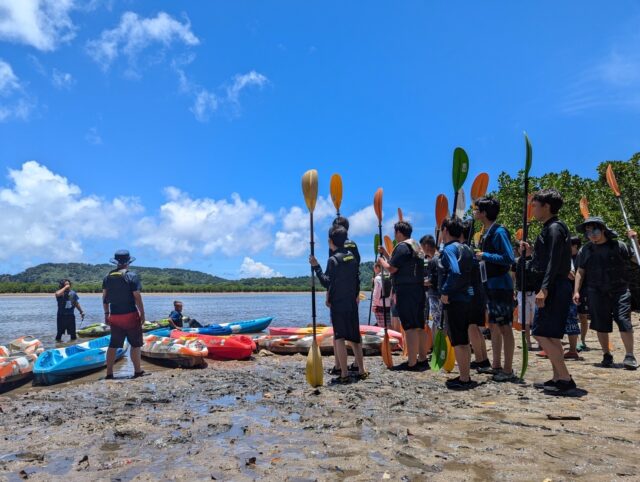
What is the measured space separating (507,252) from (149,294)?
318 feet

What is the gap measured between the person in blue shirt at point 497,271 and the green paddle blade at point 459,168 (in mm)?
1106

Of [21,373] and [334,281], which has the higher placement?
[334,281]

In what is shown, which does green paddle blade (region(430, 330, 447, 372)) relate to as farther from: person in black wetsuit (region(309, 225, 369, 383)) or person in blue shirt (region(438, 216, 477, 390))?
person in black wetsuit (region(309, 225, 369, 383))

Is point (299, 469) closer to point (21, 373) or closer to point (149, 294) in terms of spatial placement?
point (21, 373)

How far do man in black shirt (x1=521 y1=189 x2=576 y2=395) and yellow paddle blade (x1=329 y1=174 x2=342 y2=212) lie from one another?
136 inches

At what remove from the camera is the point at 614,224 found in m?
18.0

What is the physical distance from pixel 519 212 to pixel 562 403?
63.6 ft

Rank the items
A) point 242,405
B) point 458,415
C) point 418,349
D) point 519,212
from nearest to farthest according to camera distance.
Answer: point 458,415 < point 242,405 < point 418,349 < point 519,212

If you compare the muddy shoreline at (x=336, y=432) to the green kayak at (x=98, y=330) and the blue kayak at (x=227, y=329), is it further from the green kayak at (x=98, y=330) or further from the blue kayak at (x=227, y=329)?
the green kayak at (x=98, y=330)

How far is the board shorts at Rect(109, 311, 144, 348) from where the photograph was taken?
7.05m

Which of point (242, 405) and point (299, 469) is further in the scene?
point (242, 405)

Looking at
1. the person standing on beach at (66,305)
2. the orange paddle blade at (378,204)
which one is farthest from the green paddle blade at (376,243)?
the person standing on beach at (66,305)

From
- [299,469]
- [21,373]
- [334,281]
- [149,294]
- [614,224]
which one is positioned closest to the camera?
[299,469]

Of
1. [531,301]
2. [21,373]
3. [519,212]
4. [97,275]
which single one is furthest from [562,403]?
[97,275]
